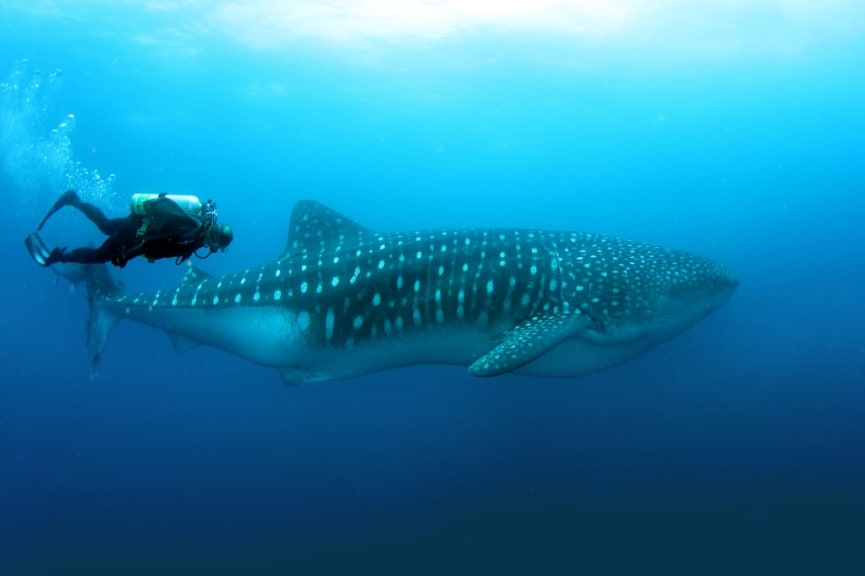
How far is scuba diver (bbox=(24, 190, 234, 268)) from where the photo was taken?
667 centimetres

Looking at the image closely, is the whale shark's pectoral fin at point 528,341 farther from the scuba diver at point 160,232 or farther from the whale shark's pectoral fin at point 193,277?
the whale shark's pectoral fin at point 193,277

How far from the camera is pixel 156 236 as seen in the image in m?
6.70

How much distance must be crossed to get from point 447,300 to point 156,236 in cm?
385

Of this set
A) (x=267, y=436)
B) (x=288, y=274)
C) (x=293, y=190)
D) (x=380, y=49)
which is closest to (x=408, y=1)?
(x=380, y=49)

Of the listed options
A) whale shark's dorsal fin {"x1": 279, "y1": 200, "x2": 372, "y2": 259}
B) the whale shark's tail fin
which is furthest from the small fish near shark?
the whale shark's tail fin

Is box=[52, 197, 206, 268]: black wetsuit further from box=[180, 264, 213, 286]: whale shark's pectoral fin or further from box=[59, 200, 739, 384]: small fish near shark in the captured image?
box=[180, 264, 213, 286]: whale shark's pectoral fin

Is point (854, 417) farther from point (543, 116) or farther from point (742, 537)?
point (543, 116)

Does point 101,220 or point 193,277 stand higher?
point 101,220

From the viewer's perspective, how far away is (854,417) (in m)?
14.2

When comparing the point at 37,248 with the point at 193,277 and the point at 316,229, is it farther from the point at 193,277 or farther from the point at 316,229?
the point at 316,229

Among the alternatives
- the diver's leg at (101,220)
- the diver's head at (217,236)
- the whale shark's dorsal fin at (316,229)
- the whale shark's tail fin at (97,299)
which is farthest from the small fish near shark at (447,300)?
the diver's leg at (101,220)

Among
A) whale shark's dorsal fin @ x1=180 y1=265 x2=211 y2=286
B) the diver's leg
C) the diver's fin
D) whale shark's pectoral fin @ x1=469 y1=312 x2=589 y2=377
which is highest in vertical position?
the diver's leg

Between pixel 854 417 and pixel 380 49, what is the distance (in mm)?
30777

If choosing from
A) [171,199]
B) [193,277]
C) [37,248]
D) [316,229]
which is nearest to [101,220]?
[37,248]
